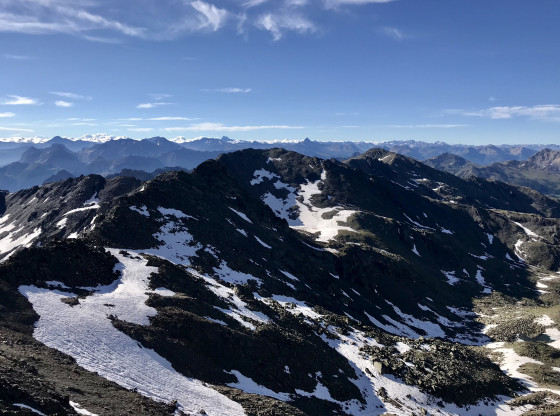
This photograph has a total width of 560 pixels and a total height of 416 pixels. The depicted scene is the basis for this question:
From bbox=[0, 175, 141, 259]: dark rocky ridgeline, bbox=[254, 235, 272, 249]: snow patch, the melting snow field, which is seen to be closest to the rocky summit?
the melting snow field

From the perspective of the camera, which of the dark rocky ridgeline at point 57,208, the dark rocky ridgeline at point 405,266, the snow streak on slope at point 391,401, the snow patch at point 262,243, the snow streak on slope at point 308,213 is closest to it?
the snow streak on slope at point 391,401

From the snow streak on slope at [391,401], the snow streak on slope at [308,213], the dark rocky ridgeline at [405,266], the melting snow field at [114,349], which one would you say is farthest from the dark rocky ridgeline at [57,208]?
the snow streak on slope at [391,401]

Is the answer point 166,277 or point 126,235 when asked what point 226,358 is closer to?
point 166,277

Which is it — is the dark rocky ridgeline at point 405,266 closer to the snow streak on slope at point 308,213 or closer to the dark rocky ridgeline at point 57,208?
the snow streak on slope at point 308,213

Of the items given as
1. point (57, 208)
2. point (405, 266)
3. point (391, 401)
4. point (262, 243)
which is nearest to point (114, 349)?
point (391, 401)

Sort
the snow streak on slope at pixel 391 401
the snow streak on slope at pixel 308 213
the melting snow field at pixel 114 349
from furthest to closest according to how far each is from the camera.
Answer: the snow streak on slope at pixel 308 213 → the snow streak on slope at pixel 391 401 → the melting snow field at pixel 114 349

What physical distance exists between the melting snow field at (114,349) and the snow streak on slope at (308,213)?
108000 millimetres

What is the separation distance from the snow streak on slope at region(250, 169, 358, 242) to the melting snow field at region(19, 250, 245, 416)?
108m

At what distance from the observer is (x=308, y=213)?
175 meters

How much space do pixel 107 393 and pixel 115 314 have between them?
14.4m

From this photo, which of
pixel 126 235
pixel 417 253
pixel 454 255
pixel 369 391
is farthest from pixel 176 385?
pixel 454 255

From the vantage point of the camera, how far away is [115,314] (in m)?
39.7

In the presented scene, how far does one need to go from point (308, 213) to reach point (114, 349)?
144524 millimetres

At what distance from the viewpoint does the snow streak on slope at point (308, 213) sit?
156m
